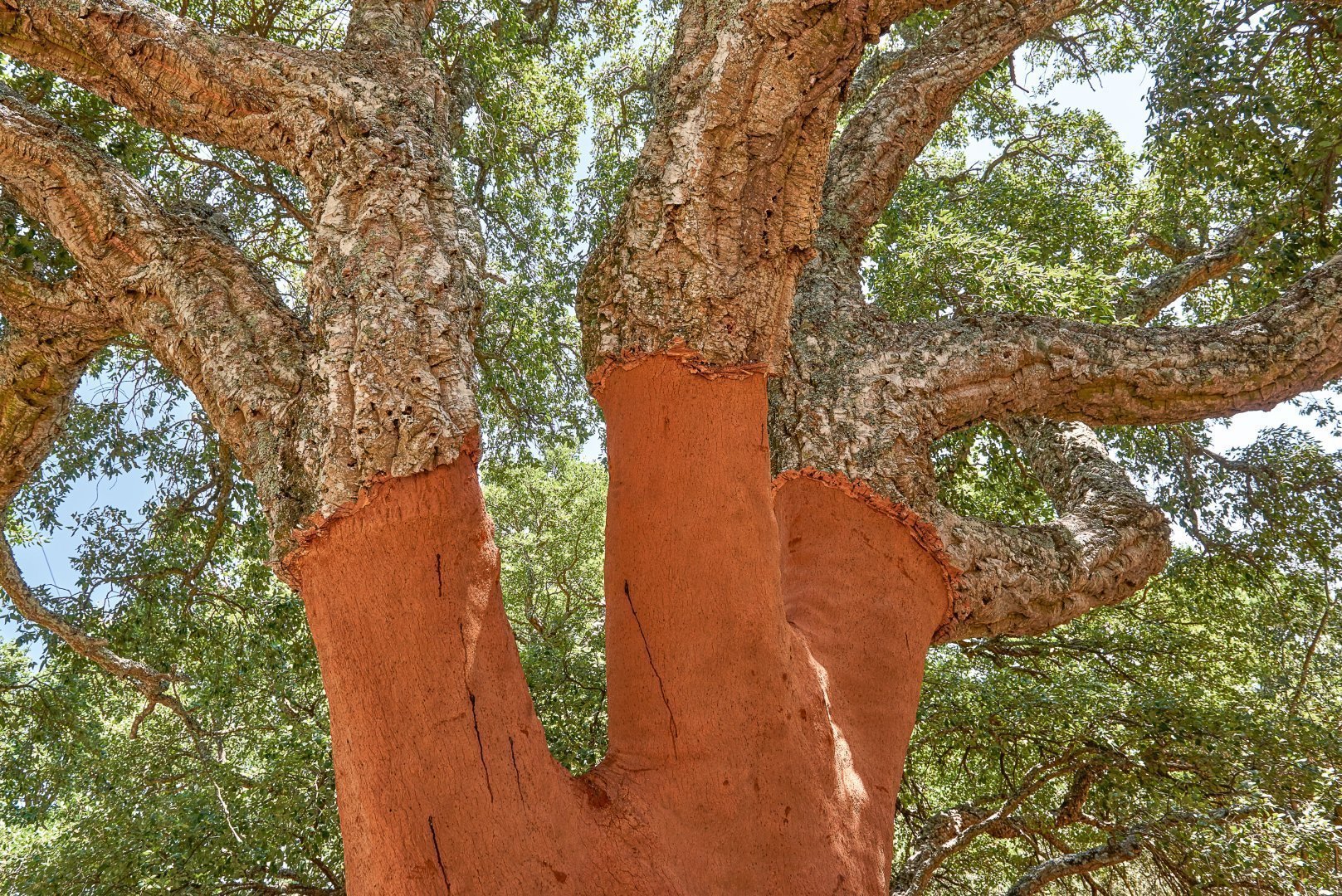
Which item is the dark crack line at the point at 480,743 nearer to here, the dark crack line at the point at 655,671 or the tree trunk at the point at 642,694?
the tree trunk at the point at 642,694

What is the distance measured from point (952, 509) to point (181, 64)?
122 inches

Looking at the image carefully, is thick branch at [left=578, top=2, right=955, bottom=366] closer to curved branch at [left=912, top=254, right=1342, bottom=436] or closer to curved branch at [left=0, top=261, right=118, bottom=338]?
curved branch at [left=912, top=254, right=1342, bottom=436]

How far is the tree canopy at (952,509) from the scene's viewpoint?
4.44 m

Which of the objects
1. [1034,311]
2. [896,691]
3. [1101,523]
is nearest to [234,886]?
[896,691]

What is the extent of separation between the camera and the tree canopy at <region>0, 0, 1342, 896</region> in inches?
175

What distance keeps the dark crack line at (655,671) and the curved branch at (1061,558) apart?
3.69 ft

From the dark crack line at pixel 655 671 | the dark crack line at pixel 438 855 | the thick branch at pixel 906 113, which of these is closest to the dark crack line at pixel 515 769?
the dark crack line at pixel 438 855

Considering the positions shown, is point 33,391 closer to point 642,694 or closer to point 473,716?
point 473,716

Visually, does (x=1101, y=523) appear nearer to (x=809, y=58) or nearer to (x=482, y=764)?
(x=809, y=58)

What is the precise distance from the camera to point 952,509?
3.47m

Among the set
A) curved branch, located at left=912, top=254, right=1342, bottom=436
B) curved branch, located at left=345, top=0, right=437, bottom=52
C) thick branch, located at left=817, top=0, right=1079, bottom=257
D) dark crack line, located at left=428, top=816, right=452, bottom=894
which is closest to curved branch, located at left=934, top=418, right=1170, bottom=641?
curved branch, located at left=912, top=254, right=1342, bottom=436

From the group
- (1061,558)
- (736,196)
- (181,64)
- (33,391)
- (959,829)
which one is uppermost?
(181,64)

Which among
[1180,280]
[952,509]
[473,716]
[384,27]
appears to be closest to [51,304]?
[384,27]

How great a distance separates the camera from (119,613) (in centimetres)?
514
